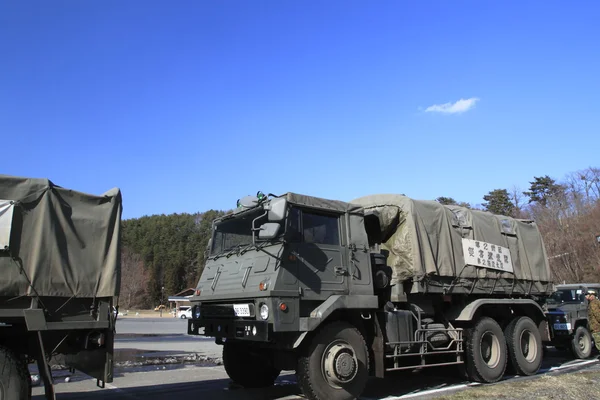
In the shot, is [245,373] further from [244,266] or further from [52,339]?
[52,339]

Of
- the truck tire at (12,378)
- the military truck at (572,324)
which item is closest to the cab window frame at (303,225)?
the truck tire at (12,378)

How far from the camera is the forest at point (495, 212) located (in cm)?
3728

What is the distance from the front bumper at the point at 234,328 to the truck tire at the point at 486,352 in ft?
14.0

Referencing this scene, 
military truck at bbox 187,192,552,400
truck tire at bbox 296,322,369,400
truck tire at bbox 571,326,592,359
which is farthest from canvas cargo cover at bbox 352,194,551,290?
truck tire at bbox 571,326,592,359

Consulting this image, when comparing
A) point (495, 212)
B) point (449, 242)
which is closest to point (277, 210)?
point (449, 242)

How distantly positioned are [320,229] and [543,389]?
4.35m

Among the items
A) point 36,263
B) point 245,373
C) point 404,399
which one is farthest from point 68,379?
point 404,399

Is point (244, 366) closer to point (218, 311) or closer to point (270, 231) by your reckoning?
point (218, 311)

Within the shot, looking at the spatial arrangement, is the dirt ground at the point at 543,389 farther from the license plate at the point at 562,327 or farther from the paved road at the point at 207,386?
the license plate at the point at 562,327

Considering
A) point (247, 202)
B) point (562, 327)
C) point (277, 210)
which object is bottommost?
point (562, 327)

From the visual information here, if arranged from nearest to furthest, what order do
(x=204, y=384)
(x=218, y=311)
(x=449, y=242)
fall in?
(x=218, y=311)
(x=204, y=384)
(x=449, y=242)

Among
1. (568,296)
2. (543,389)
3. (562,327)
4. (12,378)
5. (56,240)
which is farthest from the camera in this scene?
(568,296)

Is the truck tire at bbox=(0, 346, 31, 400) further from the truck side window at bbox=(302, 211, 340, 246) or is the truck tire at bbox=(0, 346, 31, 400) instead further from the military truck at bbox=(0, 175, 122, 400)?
the truck side window at bbox=(302, 211, 340, 246)

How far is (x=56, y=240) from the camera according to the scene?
17.5ft
